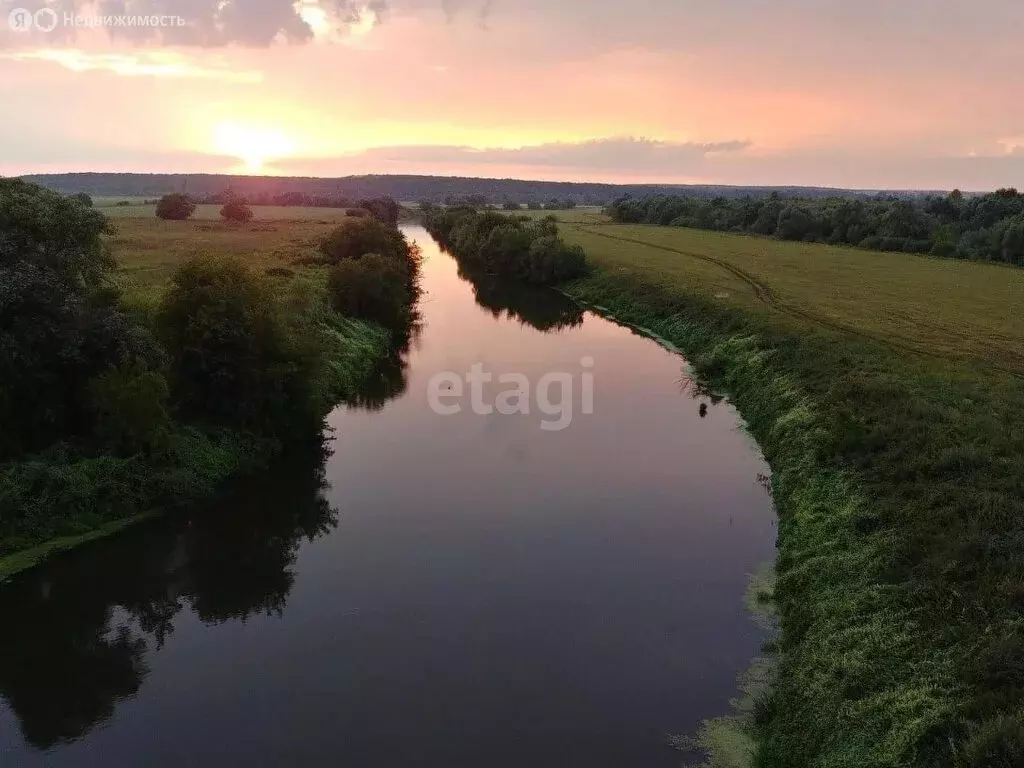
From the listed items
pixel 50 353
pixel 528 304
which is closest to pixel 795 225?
pixel 528 304

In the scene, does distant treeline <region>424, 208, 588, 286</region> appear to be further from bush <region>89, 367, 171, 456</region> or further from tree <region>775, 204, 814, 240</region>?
bush <region>89, 367, 171, 456</region>

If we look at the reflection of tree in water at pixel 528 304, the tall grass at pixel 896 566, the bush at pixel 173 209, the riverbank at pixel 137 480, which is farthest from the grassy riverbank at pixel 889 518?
the bush at pixel 173 209

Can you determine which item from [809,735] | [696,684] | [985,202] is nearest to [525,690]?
[696,684]

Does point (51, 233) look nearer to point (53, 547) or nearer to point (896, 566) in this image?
point (53, 547)

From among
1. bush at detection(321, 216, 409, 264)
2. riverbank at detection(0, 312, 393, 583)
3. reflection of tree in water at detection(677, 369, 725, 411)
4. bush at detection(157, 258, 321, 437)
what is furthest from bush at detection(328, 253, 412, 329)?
reflection of tree in water at detection(677, 369, 725, 411)

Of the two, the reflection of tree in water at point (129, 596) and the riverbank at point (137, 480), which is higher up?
the riverbank at point (137, 480)

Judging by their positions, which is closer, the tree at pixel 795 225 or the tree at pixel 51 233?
the tree at pixel 51 233

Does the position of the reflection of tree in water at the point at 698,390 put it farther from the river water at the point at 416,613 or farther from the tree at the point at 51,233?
the tree at the point at 51,233
